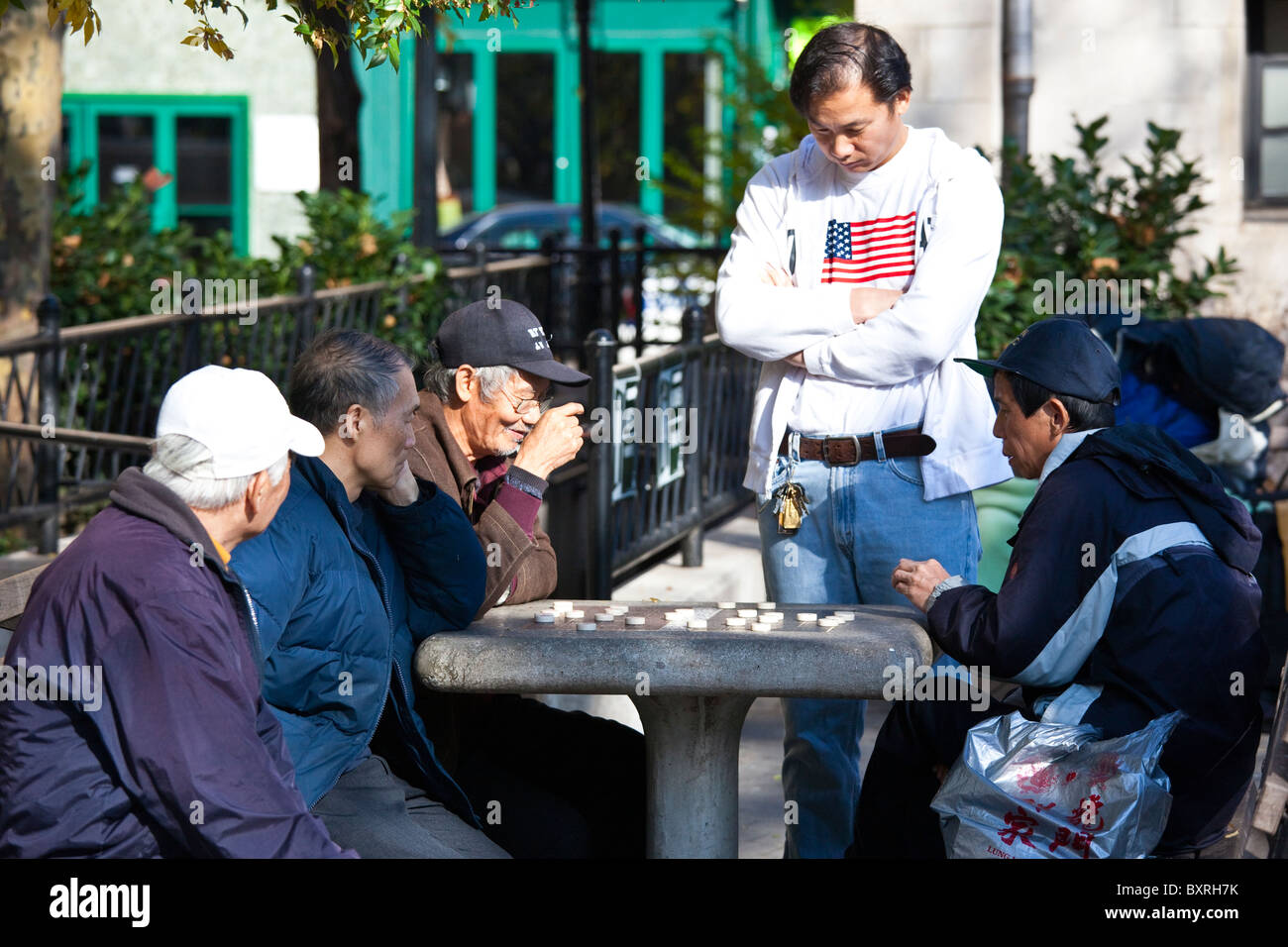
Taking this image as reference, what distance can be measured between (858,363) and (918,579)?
0.54 metres

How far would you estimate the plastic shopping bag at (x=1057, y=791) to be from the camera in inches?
120

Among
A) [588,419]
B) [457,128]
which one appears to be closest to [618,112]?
[457,128]

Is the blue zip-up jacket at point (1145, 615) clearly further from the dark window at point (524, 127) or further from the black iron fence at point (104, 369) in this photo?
the dark window at point (524, 127)

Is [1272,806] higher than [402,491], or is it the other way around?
[402,491]

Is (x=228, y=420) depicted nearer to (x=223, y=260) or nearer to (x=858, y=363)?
(x=858, y=363)

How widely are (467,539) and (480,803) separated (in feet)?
2.10

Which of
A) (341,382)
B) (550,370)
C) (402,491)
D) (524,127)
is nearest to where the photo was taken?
(341,382)

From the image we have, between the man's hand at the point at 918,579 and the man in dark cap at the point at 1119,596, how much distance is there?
0.8 inches

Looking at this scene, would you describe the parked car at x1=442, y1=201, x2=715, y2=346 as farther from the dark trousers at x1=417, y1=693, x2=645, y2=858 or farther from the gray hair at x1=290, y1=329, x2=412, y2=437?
the gray hair at x1=290, y1=329, x2=412, y2=437

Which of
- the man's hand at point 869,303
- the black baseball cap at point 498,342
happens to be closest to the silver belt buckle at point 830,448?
the man's hand at point 869,303

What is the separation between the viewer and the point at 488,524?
366 centimetres

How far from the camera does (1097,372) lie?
3.38m
